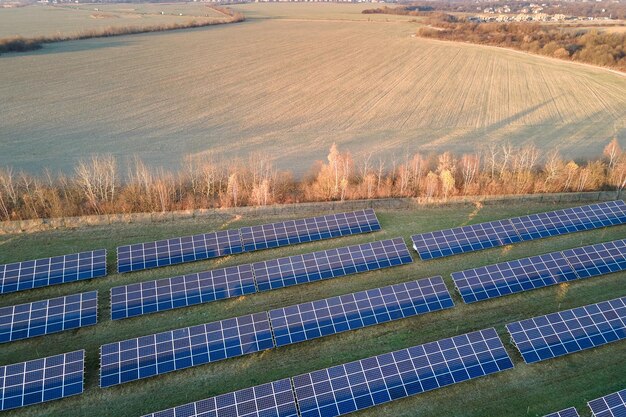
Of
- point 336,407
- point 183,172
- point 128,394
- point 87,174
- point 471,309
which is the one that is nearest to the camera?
point 336,407

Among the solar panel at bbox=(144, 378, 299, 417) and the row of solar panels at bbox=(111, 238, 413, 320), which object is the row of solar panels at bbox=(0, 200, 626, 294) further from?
the solar panel at bbox=(144, 378, 299, 417)

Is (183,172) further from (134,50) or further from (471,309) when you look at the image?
(134,50)

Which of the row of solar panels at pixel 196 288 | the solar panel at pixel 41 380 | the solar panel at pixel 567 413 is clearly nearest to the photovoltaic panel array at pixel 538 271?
the row of solar panels at pixel 196 288

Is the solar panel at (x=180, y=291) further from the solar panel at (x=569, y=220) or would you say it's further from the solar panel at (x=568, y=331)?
the solar panel at (x=569, y=220)

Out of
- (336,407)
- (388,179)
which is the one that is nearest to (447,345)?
(336,407)

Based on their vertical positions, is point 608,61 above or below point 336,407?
above

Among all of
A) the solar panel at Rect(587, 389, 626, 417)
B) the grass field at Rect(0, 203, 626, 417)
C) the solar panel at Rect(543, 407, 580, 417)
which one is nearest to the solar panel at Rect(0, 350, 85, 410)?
the grass field at Rect(0, 203, 626, 417)

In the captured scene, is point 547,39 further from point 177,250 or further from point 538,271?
point 177,250
